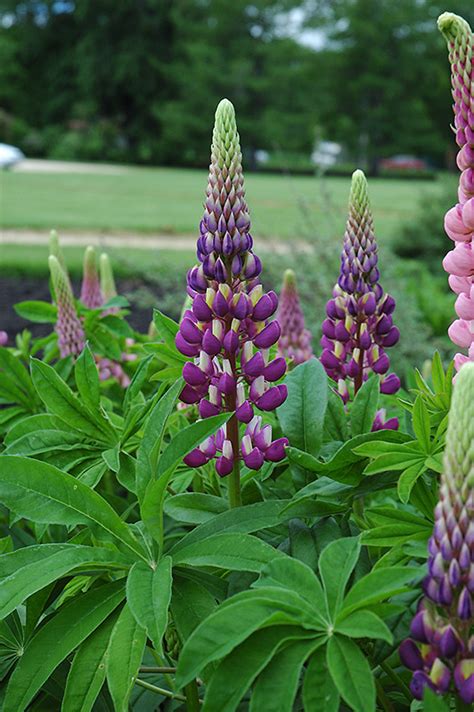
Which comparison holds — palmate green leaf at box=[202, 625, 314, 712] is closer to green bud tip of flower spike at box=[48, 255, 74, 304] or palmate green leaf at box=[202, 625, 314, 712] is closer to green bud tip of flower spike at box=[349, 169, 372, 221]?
green bud tip of flower spike at box=[349, 169, 372, 221]

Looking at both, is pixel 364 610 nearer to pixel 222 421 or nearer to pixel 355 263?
pixel 222 421

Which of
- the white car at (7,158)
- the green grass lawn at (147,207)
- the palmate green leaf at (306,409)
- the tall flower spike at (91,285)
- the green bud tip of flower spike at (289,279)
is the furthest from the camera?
the white car at (7,158)

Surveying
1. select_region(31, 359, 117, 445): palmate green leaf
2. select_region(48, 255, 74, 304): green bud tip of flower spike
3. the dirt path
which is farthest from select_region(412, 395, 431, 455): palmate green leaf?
the dirt path

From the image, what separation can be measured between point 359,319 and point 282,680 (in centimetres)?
78

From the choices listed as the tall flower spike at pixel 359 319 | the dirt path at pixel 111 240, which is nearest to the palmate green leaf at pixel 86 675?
the tall flower spike at pixel 359 319

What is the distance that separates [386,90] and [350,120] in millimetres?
2722

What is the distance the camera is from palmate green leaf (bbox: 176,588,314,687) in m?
0.75

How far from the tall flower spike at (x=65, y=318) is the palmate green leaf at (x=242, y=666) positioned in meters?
1.23

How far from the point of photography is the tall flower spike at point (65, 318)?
6.35 ft

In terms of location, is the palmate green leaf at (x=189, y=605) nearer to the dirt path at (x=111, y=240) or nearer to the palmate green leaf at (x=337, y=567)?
the palmate green leaf at (x=337, y=567)

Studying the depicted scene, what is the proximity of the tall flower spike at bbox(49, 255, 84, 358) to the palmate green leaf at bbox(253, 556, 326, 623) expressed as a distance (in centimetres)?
119

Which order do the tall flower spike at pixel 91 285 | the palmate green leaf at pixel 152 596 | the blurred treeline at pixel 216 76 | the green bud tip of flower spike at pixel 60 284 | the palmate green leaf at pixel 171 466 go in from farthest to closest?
the blurred treeline at pixel 216 76, the tall flower spike at pixel 91 285, the green bud tip of flower spike at pixel 60 284, the palmate green leaf at pixel 171 466, the palmate green leaf at pixel 152 596

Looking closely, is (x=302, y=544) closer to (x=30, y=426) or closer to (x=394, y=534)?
(x=394, y=534)

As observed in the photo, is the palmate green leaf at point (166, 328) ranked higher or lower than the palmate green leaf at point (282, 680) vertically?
higher
